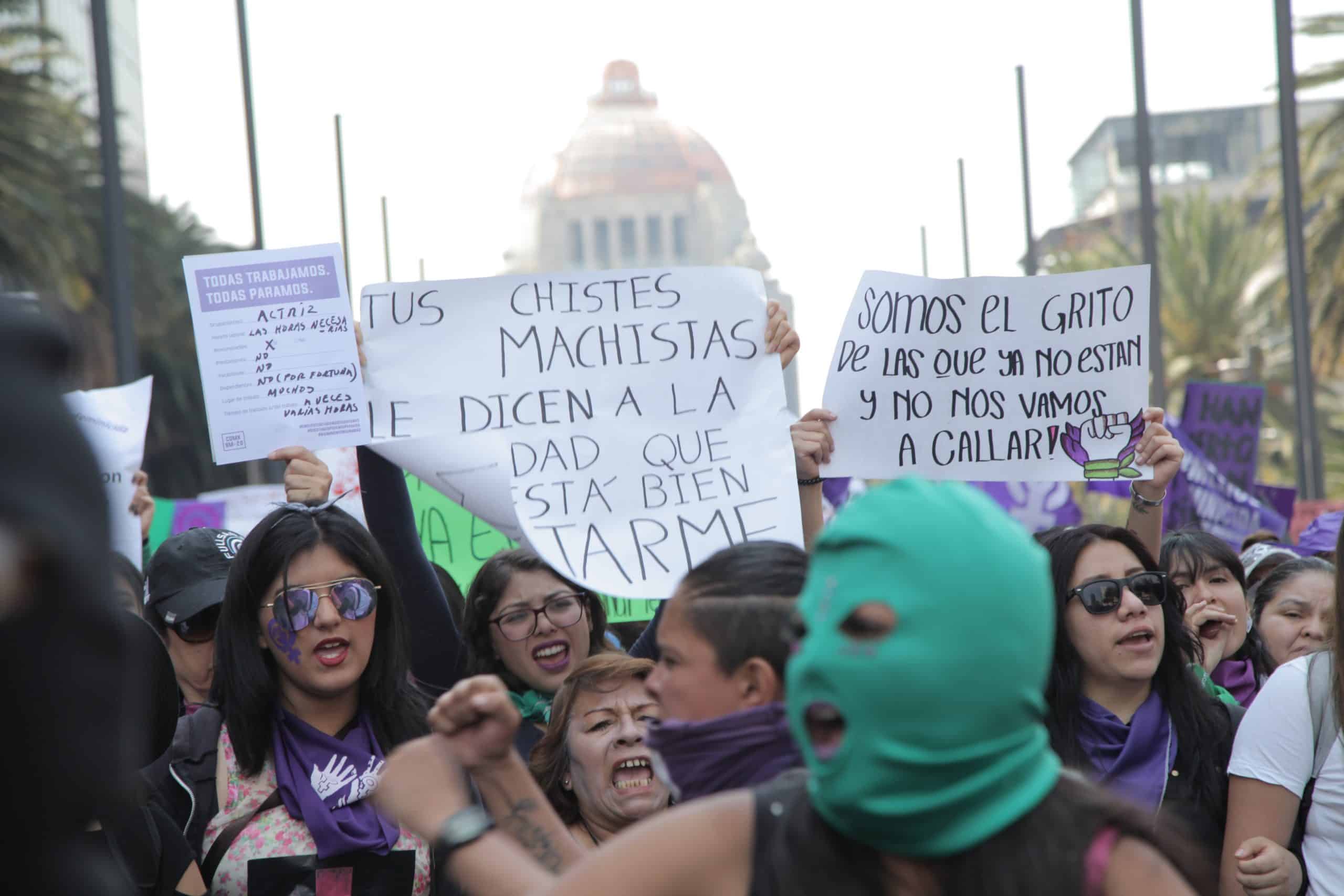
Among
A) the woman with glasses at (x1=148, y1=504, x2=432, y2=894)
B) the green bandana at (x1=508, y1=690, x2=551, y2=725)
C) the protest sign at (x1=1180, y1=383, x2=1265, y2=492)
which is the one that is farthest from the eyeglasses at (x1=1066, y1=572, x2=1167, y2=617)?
the protest sign at (x1=1180, y1=383, x2=1265, y2=492)

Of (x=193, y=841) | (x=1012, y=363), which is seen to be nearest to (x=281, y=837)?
(x=193, y=841)

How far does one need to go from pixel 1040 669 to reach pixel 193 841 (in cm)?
217

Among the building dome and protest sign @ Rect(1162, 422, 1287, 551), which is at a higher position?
the building dome

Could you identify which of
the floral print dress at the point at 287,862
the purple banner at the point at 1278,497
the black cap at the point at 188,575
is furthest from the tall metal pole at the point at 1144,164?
the floral print dress at the point at 287,862

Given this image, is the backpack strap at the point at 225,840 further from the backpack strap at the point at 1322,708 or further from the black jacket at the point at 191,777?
the backpack strap at the point at 1322,708

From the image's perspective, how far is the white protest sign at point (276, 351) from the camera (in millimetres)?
4320

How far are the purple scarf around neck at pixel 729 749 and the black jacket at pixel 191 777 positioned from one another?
1.50m

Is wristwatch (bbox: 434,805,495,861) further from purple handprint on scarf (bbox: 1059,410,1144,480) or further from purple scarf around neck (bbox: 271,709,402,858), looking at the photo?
purple handprint on scarf (bbox: 1059,410,1144,480)

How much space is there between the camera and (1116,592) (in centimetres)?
386

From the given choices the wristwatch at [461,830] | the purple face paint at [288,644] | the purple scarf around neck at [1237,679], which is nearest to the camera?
the wristwatch at [461,830]

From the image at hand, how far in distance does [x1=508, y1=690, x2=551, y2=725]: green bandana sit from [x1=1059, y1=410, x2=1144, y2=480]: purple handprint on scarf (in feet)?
5.40

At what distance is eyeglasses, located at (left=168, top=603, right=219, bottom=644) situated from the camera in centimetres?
420

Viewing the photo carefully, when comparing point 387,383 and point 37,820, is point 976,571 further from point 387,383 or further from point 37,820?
point 387,383

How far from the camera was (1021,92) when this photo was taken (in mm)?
19953
